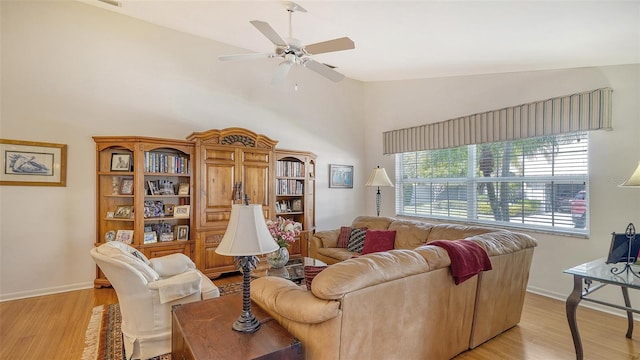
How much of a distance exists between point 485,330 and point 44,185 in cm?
505

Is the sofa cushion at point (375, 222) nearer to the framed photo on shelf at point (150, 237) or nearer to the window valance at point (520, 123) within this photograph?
the window valance at point (520, 123)

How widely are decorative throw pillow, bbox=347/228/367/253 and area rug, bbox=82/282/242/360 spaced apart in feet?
8.11

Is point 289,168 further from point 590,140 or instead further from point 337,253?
point 590,140

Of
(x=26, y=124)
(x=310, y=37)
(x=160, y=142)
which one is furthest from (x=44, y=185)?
(x=310, y=37)

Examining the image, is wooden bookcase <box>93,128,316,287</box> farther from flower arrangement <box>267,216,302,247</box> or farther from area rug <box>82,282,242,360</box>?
flower arrangement <box>267,216,302,247</box>

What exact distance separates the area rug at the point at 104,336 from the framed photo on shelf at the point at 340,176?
3.95 m

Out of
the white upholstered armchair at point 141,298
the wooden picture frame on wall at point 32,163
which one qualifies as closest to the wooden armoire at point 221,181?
the wooden picture frame on wall at point 32,163

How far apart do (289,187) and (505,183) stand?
10.8 feet

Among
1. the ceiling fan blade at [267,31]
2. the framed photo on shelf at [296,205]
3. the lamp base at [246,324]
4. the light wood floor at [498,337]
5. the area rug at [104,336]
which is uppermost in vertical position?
the ceiling fan blade at [267,31]

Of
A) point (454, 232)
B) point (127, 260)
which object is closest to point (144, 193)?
point (127, 260)

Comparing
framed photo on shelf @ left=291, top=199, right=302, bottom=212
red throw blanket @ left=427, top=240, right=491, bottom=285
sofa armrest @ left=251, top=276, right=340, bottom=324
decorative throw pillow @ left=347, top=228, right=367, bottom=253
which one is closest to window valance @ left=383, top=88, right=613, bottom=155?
decorative throw pillow @ left=347, top=228, right=367, bottom=253

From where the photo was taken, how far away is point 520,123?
3971 mm

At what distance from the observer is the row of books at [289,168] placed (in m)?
5.10

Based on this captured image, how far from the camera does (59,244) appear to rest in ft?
12.5
